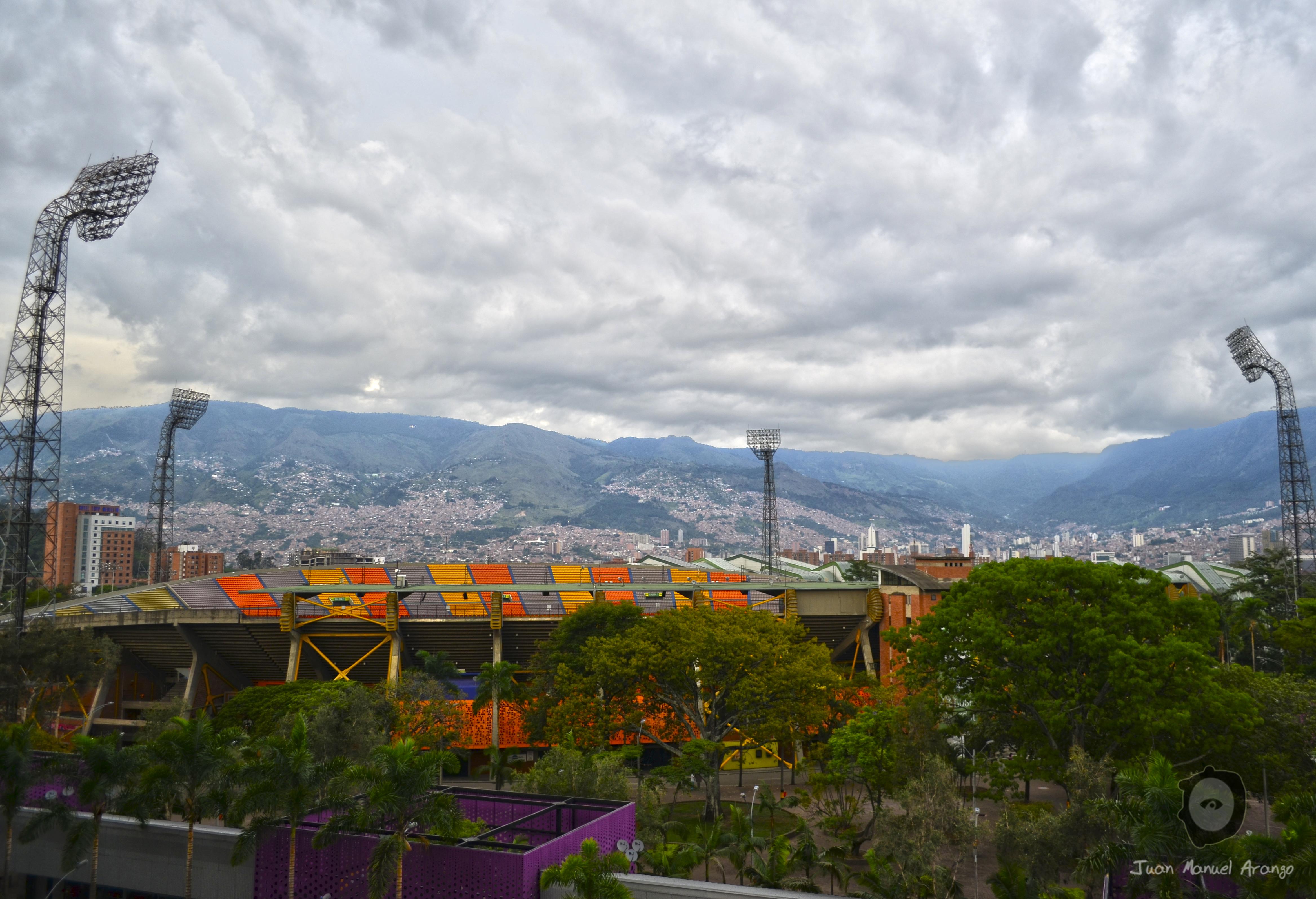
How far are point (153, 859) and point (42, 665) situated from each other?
2094 cm

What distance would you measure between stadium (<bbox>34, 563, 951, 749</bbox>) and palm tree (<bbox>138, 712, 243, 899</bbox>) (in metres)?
23.7

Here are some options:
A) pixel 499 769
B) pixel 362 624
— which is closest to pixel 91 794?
pixel 499 769

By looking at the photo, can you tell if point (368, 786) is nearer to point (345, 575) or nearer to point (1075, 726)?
point (1075, 726)

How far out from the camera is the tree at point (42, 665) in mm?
37781

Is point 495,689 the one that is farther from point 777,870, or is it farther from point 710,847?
point 777,870

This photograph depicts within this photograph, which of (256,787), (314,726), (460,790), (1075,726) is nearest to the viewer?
(256,787)

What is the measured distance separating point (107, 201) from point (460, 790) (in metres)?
38.7

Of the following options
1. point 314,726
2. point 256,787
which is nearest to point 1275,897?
point 256,787

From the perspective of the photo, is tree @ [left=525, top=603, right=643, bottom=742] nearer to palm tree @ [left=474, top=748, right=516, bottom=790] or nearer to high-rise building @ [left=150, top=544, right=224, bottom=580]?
palm tree @ [left=474, top=748, right=516, bottom=790]

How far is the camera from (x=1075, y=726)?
27094 millimetres

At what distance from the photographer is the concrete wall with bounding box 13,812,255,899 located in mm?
23250

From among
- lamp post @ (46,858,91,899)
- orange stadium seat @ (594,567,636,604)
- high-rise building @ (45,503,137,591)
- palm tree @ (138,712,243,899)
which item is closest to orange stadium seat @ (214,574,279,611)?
orange stadium seat @ (594,567,636,604)

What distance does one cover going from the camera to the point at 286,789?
20969 millimetres

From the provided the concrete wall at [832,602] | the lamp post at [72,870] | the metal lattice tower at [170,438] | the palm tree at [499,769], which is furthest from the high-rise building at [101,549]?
the lamp post at [72,870]
